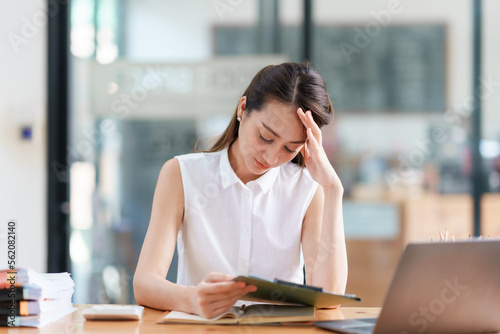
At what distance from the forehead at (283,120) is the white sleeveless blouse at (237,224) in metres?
0.26

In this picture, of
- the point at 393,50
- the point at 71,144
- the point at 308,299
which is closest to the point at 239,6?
the point at 393,50

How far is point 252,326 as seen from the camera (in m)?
1.27

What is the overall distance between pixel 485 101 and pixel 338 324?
2779 mm

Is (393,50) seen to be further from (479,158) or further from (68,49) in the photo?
(68,49)

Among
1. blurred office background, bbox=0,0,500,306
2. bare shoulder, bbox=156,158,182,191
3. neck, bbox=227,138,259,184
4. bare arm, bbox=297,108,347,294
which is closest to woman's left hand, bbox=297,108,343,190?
bare arm, bbox=297,108,347,294

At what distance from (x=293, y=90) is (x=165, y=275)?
0.61m

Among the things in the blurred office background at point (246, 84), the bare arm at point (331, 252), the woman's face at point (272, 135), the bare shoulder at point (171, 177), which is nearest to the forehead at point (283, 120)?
the woman's face at point (272, 135)

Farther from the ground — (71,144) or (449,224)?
(71,144)

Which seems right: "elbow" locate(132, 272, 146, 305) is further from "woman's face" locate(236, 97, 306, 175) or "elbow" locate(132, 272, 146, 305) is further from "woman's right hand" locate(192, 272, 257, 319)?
"woman's face" locate(236, 97, 306, 175)

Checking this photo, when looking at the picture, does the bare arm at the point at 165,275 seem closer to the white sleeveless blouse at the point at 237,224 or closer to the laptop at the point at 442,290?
the white sleeveless blouse at the point at 237,224

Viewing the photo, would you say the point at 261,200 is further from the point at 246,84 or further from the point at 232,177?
the point at 246,84

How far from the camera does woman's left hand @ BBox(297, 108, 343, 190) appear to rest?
1638 mm

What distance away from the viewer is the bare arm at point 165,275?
1241 millimetres

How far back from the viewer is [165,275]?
5.34ft
